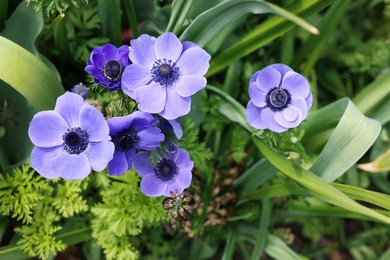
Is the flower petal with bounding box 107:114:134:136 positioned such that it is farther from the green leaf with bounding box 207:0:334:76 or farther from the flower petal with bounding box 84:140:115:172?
the green leaf with bounding box 207:0:334:76

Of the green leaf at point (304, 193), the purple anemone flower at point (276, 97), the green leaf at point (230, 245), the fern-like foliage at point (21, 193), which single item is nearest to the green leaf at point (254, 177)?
the green leaf at point (304, 193)

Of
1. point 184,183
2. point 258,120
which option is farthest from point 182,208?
point 258,120

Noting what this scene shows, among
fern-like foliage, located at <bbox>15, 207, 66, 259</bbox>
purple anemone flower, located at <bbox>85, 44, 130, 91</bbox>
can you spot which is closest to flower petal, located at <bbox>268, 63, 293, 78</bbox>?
purple anemone flower, located at <bbox>85, 44, 130, 91</bbox>

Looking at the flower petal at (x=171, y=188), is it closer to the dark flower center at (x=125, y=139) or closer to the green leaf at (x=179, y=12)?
the dark flower center at (x=125, y=139)

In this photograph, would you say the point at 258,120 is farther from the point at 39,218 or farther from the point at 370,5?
the point at 370,5

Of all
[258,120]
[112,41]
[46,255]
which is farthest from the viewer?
[112,41]
